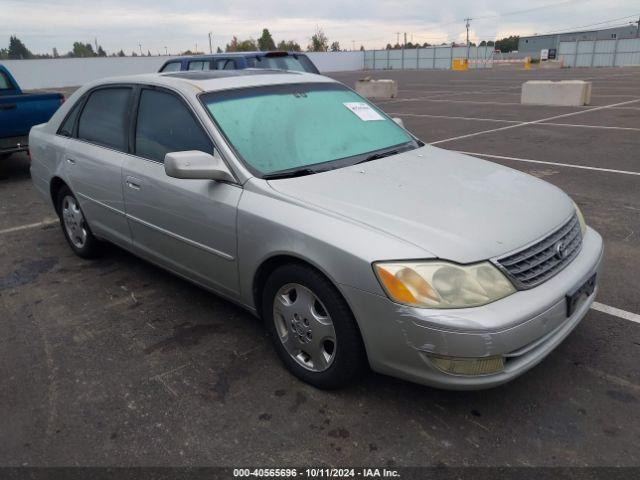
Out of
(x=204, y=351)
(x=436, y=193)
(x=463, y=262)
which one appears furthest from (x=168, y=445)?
(x=436, y=193)

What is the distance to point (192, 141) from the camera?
3.35 metres

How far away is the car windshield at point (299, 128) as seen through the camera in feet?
10.4

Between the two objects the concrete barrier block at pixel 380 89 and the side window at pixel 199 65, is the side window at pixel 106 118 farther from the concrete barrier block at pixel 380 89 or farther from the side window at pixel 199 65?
the concrete barrier block at pixel 380 89

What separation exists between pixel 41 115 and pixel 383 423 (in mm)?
7851

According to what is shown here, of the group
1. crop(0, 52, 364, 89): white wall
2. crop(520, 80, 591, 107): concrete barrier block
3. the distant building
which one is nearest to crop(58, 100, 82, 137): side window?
crop(520, 80, 591, 107): concrete barrier block

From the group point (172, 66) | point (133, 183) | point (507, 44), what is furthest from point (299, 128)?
point (507, 44)

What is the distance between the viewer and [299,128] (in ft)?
11.2

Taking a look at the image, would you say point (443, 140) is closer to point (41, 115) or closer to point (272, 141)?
point (41, 115)

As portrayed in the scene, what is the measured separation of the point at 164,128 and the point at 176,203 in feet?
1.93

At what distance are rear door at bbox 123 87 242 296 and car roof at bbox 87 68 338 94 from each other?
88 millimetres

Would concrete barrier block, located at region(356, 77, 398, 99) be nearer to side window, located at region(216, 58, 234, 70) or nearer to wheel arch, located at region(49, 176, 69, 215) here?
side window, located at region(216, 58, 234, 70)

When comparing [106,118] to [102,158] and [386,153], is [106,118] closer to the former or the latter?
[102,158]

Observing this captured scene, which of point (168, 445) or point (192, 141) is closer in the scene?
point (168, 445)

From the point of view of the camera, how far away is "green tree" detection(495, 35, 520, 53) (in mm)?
121938
